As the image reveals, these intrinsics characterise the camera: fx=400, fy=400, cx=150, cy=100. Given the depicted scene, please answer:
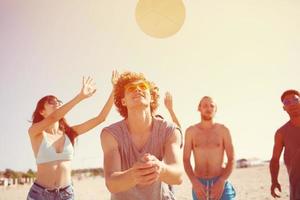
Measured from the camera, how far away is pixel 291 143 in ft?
19.7

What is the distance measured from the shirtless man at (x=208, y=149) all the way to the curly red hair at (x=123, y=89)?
2777 mm

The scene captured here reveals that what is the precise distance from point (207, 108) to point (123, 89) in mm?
3228

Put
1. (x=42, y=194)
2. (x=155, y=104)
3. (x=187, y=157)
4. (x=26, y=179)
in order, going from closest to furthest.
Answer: (x=155, y=104), (x=42, y=194), (x=187, y=157), (x=26, y=179)

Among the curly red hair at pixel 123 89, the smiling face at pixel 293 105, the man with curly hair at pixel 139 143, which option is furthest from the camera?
the smiling face at pixel 293 105

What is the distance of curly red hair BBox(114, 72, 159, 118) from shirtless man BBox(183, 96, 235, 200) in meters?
2.78

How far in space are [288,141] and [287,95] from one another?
2.34 feet

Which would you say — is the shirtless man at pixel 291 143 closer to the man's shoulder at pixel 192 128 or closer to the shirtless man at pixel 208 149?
the shirtless man at pixel 208 149

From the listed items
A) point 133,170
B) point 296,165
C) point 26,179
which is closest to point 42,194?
point 133,170

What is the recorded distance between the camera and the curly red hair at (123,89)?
3.87 meters

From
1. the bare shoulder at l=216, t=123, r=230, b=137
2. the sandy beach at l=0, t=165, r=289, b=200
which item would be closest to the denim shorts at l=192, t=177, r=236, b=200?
the bare shoulder at l=216, t=123, r=230, b=137

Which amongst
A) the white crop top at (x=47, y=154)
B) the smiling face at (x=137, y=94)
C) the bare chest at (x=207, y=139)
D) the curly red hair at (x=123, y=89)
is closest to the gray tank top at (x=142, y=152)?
the smiling face at (x=137, y=94)

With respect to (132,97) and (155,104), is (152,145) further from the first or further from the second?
(155,104)

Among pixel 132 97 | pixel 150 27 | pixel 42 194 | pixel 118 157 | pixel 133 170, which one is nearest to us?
pixel 133 170

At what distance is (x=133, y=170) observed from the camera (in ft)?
8.84
